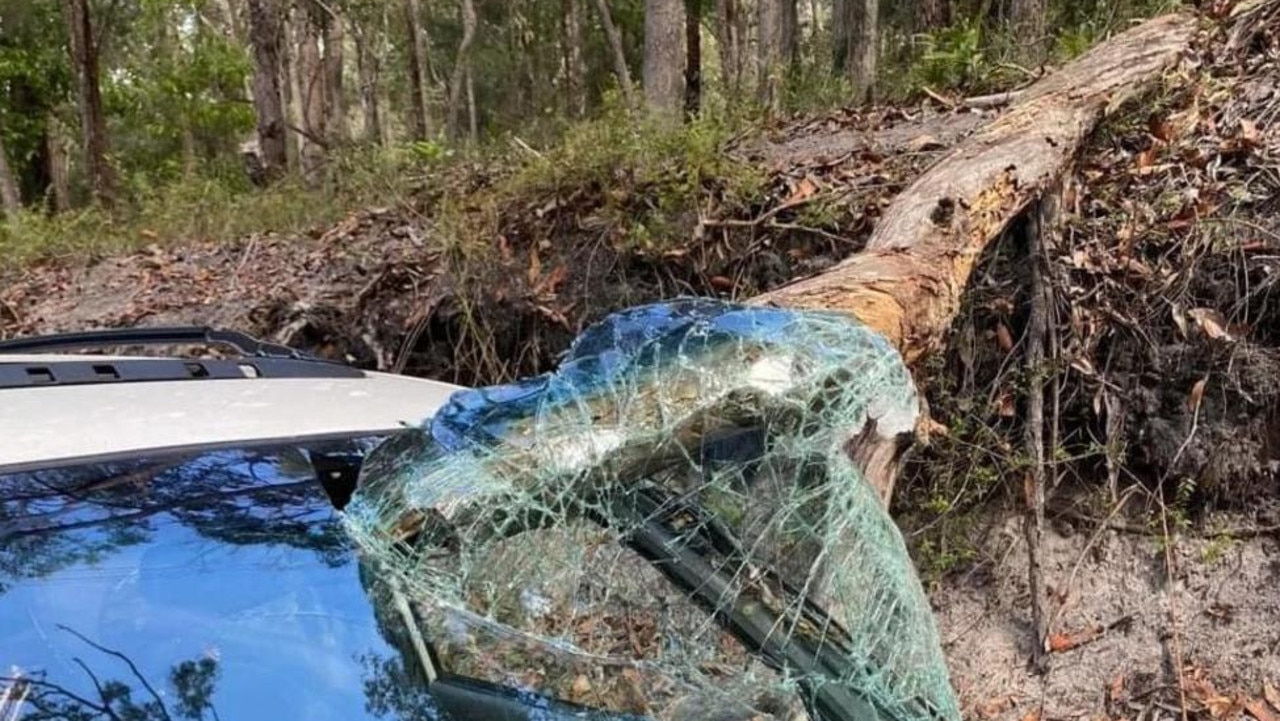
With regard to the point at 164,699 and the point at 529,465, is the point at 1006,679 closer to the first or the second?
the point at 529,465

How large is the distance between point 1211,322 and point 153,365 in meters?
3.43

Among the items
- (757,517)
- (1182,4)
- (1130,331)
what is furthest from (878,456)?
(1182,4)

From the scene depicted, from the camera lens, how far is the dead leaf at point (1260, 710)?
308cm

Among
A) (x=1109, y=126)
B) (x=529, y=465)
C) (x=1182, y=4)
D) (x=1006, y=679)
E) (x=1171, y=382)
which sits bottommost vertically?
(x=1006, y=679)

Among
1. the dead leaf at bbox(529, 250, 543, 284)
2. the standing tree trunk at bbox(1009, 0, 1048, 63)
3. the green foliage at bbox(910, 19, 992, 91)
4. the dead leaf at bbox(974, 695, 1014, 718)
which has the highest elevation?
the standing tree trunk at bbox(1009, 0, 1048, 63)

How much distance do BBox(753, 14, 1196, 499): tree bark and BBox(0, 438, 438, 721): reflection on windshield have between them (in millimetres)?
1032

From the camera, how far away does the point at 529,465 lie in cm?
170

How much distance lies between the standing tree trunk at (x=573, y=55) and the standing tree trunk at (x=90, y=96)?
715cm

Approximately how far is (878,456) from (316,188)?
7.24 meters

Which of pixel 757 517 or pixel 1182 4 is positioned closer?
pixel 757 517

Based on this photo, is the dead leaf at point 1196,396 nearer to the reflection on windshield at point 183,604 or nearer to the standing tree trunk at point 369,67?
the reflection on windshield at point 183,604

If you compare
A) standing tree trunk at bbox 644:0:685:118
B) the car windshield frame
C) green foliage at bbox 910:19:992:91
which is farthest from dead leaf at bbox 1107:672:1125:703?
standing tree trunk at bbox 644:0:685:118

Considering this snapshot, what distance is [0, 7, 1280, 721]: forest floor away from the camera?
11.1 feet

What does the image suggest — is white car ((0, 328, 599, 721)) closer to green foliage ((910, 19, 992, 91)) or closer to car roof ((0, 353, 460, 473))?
car roof ((0, 353, 460, 473))
